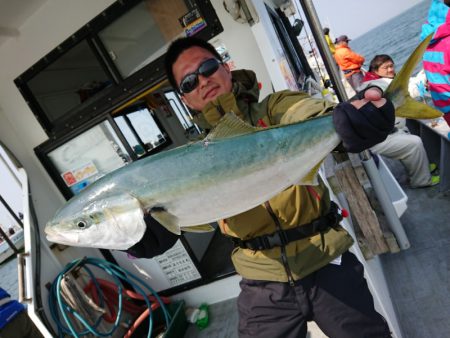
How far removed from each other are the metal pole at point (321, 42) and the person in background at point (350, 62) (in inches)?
255

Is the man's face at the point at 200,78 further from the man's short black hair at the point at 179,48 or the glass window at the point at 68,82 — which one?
the glass window at the point at 68,82

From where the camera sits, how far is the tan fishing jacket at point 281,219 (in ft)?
6.04

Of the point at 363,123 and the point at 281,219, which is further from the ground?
the point at 363,123

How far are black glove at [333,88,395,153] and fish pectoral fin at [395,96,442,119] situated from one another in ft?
0.31

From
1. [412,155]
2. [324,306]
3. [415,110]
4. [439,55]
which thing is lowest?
[412,155]

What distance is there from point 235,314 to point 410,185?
3.48 m

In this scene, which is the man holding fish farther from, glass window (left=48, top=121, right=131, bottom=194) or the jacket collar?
glass window (left=48, top=121, right=131, bottom=194)

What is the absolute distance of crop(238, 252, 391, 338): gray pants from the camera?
185cm

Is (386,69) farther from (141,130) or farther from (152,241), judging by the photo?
(152,241)

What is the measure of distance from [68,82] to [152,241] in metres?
4.67

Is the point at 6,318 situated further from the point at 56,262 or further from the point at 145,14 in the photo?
the point at 145,14

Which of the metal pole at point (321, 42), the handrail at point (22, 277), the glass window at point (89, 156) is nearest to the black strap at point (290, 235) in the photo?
the metal pole at point (321, 42)

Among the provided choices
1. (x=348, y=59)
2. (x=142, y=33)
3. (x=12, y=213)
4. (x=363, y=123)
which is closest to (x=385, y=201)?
(x=363, y=123)

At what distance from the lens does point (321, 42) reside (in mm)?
2594
